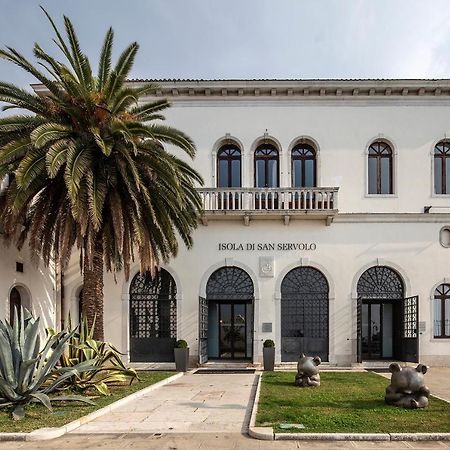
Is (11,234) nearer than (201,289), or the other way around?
→ (11,234)

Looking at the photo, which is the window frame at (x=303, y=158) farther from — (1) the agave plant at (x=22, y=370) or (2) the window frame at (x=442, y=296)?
(1) the agave plant at (x=22, y=370)

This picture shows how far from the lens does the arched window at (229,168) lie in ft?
73.1

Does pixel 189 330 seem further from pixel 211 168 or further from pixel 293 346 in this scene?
pixel 211 168

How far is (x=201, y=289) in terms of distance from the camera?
2150cm

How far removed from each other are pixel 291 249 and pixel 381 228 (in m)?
3.74

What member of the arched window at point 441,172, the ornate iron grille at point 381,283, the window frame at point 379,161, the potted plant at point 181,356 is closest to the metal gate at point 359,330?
the ornate iron grille at point 381,283

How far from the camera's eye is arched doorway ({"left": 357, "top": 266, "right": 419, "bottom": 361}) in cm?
2078

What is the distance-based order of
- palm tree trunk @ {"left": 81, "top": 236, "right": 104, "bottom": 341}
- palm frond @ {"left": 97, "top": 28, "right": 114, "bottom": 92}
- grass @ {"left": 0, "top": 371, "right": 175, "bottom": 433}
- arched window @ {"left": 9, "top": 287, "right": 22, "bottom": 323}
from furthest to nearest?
1. arched window @ {"left": 9, "top": 287, "right": 22, "bottom": 323}
2. palm tree trunk @ {"left": 81, "top": 236, "right": 104, "bottom": 341}
3. palm frond @ {"left": 97, "top": 28, "right": 114, "bottom": 92}
4. grass @ {"left": 0, "top": 371, "right": 175, "bottom": 433}

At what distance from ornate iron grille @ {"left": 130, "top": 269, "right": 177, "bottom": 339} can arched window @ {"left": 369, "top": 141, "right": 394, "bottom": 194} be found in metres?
9.26

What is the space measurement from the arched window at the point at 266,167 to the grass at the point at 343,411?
974cm

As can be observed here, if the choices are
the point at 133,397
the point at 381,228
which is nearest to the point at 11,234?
the point at 133,397

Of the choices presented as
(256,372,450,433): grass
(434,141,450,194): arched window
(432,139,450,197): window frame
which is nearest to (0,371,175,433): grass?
(256,372,450,433): grass

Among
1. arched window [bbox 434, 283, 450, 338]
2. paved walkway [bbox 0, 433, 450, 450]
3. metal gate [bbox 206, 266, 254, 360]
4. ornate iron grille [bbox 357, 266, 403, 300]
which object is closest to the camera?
paved walkway [bbox 0, 433, 450, 450]

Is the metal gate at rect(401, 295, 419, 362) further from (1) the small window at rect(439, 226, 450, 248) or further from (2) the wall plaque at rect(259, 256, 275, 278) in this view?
(2) the wall plaque at rect(259, 256, 275, 278)
